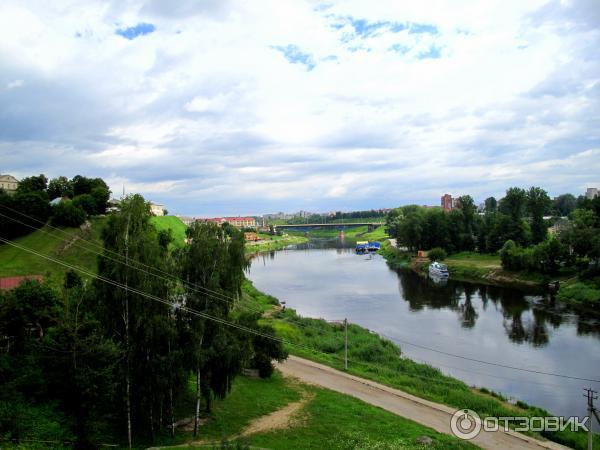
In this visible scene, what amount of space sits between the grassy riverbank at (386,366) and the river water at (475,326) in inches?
94.4

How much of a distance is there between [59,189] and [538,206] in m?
71.9

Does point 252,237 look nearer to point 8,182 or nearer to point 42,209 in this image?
point 8,182

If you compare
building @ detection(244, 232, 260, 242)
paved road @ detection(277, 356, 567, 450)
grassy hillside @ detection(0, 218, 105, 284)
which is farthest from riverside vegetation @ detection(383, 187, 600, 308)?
building @ detection(244, 232, 260, 242)

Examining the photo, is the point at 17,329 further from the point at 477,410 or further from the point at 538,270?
the point at 538,270

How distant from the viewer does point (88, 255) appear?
39.5 meters

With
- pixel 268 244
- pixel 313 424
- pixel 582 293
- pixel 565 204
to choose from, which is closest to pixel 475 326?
pixel 582 293

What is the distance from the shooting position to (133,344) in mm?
15367

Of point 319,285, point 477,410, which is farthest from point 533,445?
point 319,285

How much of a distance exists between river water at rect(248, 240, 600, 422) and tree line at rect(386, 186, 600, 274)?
804cm

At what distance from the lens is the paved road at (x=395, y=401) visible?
17.2 metres

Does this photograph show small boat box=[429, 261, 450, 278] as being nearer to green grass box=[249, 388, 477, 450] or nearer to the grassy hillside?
the grassy hillside

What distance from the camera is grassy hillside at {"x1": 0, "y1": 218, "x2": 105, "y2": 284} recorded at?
1378 inches

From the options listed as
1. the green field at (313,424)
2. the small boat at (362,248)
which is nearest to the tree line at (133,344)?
the green field at (313,424)

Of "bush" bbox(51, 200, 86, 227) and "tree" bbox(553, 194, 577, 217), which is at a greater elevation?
"tree" bbox(553, 194, 577, 217)
